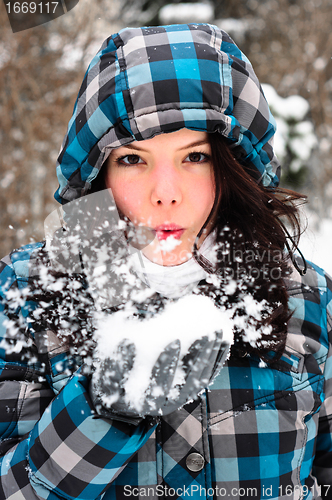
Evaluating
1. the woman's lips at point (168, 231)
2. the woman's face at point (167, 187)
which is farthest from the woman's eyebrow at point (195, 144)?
the woman's lips at point (168, 231)

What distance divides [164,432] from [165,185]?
32.3 inches

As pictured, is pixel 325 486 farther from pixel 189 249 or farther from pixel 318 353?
pixel 189 249

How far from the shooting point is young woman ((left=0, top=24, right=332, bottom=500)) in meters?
1.01

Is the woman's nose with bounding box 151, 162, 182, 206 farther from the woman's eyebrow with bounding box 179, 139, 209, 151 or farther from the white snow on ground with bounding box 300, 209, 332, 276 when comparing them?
the white snow on ground with bounding box 300, 209, 332, 276

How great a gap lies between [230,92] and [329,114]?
6020mm

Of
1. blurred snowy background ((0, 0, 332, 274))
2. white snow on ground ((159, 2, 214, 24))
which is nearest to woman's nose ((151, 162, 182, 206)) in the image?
blurred snowy background ((0, 0, 332, 274))

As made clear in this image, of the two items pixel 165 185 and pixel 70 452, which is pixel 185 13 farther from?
pixel 70 452

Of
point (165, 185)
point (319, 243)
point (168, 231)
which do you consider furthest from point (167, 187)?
point (319, 243)

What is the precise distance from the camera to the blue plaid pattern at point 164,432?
997 mm

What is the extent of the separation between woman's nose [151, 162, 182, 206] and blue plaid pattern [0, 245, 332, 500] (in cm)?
57

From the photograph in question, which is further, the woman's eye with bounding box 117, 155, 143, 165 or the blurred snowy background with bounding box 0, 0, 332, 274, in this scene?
the blurred snowy background with bounding box 0, 0, 332, 274

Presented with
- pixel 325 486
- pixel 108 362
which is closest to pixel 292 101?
pixel 325 486

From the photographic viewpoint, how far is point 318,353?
56.9 inches

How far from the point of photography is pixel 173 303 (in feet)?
4.34
